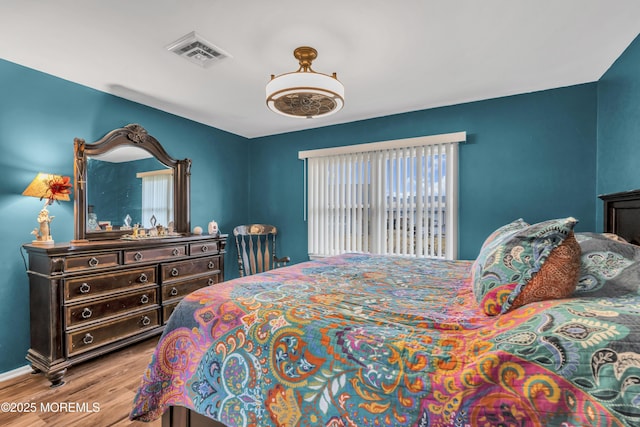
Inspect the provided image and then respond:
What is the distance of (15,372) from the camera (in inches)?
95.0

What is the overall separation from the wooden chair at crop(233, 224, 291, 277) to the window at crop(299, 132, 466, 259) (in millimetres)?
580

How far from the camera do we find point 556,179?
3016 millimetres

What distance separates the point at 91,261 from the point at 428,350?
2783 mm

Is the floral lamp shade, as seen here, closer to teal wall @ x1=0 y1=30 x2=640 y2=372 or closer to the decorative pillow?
teal wall @ x1=0 y1=30 x2=640 y2=372

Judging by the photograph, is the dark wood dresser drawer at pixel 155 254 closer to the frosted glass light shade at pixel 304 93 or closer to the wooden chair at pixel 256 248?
the wooden chair at pixel 256 248

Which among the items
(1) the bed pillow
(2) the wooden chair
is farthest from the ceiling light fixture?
(2) the wooden chair

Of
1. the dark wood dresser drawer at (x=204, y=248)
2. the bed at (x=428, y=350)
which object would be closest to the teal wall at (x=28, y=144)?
the dark wood dresser drawer at (x=204, y=248)

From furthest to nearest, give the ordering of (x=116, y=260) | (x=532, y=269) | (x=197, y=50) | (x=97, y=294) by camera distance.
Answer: (x=116, y=260) → (x=97, y=294) → (x=197, y=50) → (x=532, y=269)

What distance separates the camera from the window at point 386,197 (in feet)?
11.4

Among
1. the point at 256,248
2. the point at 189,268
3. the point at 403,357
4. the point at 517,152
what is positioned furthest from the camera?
the point at 256,248

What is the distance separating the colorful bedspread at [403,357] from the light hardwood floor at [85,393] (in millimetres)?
852

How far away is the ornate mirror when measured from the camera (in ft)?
9.10

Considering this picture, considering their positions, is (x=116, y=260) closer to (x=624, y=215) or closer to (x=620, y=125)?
(x=624, y=215)

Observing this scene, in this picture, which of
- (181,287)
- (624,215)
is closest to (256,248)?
(181,287)
